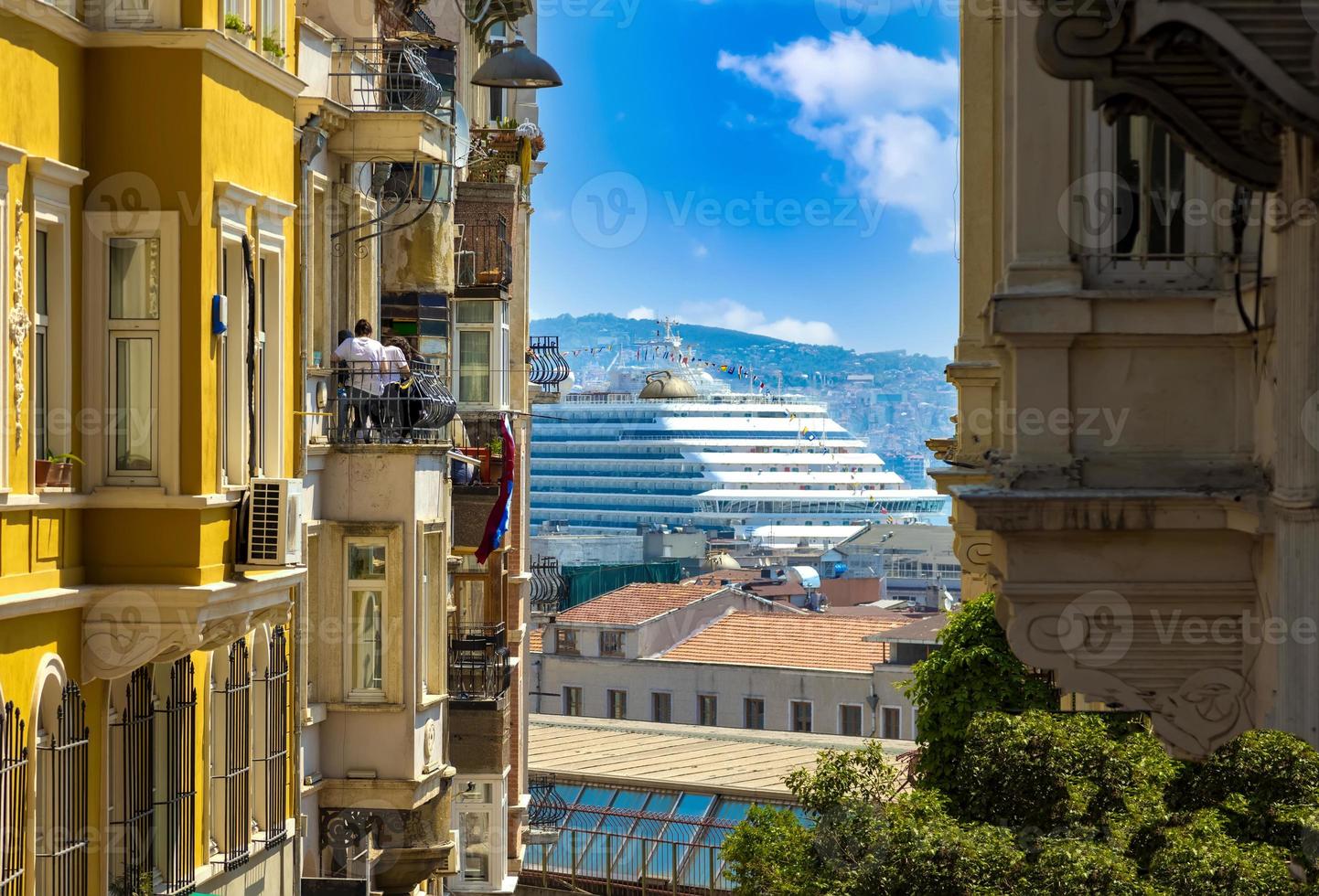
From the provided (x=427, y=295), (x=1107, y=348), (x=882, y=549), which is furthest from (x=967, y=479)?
(x=882, y=549)

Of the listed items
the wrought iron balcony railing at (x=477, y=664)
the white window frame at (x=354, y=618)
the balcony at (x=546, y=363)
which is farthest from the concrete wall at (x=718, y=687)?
the white window frame at (x=354, y=618)

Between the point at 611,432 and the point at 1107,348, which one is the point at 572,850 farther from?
the point at 611,432

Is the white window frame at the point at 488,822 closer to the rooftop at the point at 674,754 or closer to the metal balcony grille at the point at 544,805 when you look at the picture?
the metal balcony grille at the point at 544,805

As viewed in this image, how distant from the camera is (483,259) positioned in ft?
91.5

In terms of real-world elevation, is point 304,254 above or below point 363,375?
above

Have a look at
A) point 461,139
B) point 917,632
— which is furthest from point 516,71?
point 917,632

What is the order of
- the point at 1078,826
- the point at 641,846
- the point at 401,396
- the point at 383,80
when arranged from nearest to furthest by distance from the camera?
the point at 1078,826 → the point at 401,396 → the point at 383,80 → the point at 641,846

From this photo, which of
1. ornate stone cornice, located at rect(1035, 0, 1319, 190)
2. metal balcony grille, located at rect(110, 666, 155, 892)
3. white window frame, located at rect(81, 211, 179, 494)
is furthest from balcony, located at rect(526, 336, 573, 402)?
ornate stone cornice, located at rect(1035, 0, 1319, 190)

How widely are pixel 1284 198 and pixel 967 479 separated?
734 cm

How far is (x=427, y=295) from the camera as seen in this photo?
74.7 ft

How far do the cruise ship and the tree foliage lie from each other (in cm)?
18005

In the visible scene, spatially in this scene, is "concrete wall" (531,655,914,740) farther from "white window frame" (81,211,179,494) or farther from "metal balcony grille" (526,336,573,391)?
"white window frame" (81,211,179,494)

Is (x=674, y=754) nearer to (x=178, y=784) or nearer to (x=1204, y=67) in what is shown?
(x=178, y=784)

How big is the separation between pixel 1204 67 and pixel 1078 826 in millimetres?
2685
